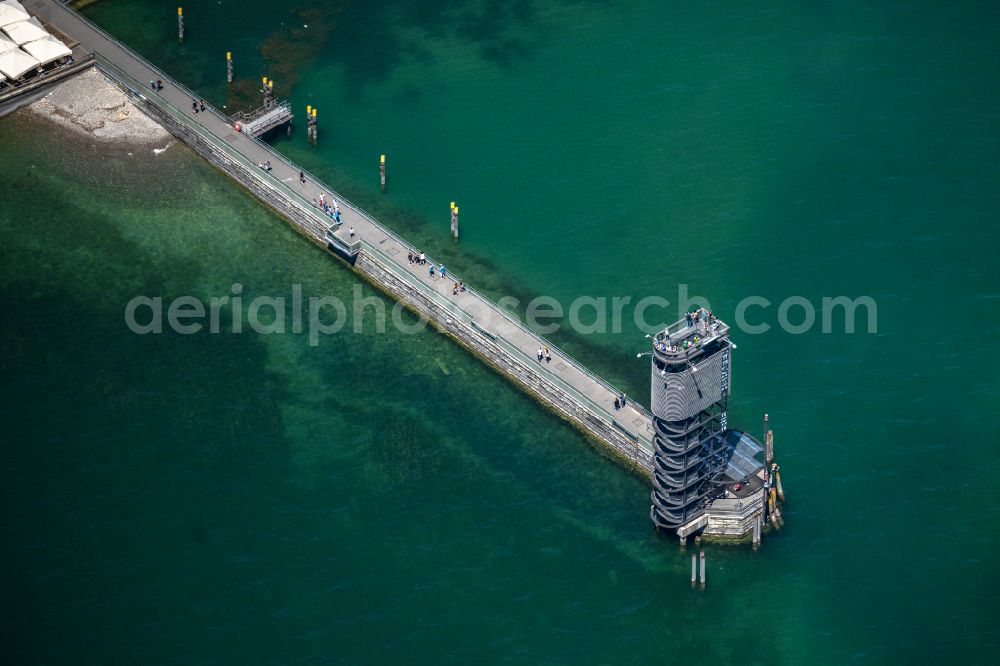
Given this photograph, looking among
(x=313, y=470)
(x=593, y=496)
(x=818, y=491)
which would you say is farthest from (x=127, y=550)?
(x=818, y=491)

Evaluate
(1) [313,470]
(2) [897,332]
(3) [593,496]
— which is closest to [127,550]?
(1) [313,470]

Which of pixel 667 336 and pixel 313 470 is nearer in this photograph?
pixel 667 336

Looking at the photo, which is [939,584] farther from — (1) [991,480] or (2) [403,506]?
(2) [403,506]

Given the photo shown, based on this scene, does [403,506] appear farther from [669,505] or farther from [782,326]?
[782,326]

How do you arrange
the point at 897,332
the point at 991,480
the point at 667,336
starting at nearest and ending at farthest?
the point at 667,336 → the point at 991,480 → the point at 897,332

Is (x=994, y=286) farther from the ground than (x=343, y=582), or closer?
farther from the ground

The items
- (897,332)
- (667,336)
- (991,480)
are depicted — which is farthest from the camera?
(897,332)

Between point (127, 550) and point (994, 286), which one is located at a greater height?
point (994, 286)

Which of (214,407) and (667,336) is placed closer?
(667,336)
